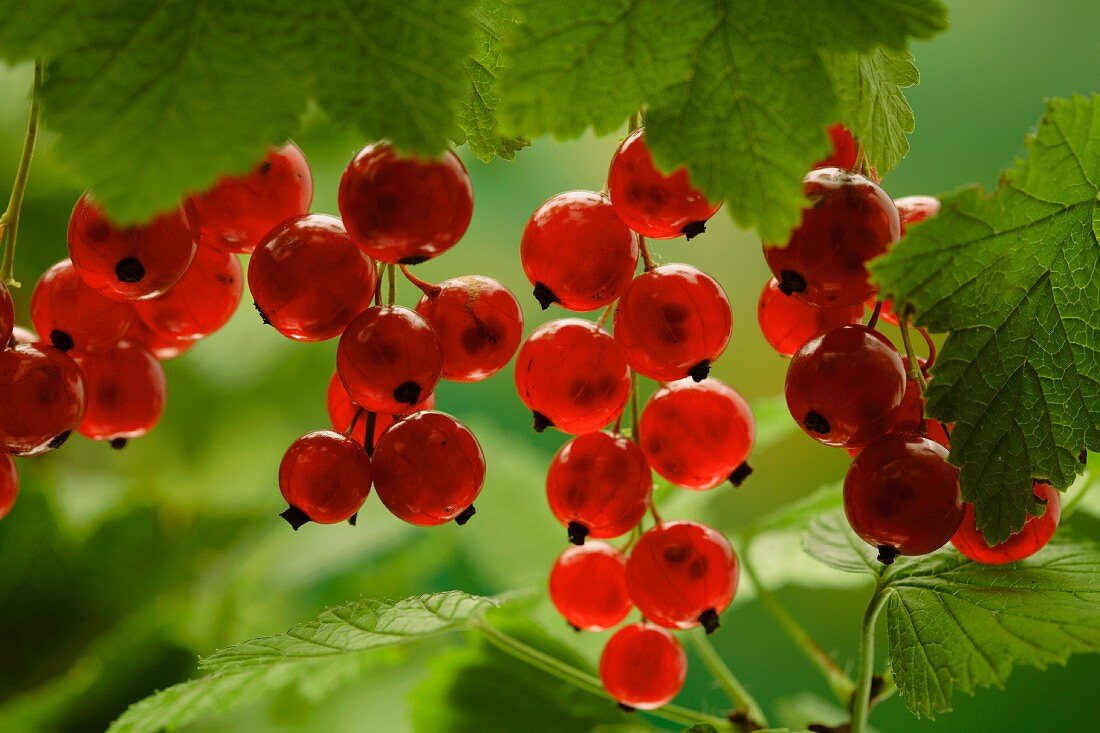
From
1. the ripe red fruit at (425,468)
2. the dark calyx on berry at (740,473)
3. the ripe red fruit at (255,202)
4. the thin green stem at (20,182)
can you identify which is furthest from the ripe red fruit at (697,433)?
the thin green stem at (20,182)

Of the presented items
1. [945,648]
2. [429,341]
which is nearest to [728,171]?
[429,341]

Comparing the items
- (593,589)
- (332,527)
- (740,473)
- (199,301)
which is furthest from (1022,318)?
(332,527)

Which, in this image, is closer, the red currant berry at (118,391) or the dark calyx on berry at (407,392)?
the dark calyx on berry at (407,392)

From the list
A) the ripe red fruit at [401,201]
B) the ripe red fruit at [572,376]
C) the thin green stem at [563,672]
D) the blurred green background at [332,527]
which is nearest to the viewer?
the ripe red fruit at [401,201]

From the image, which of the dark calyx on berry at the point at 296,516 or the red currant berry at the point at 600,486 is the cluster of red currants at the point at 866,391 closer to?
the red currant berry at the point at 600,486

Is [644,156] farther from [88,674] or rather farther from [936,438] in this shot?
[88,674]

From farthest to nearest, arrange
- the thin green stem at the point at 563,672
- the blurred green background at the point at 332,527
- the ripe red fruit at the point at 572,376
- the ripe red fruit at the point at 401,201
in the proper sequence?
the blurred green background at the point at 332,527
the thin green stem at the point at 563,672
the ripe red fruit at the point at 572,376
the ripe red fruit at the point at 401,201

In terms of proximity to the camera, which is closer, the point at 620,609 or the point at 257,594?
the point at 620,609
